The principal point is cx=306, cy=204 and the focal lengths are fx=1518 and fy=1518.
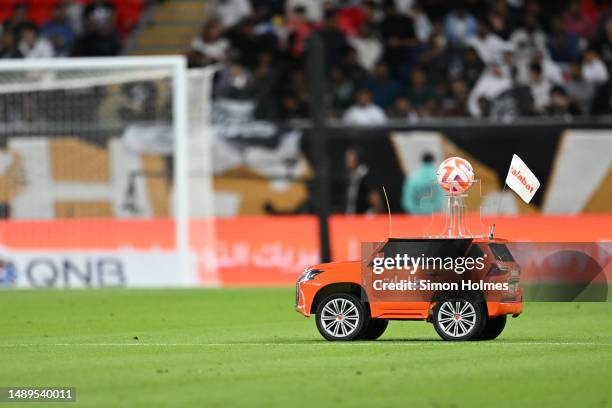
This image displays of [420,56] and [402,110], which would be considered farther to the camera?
[420,56]


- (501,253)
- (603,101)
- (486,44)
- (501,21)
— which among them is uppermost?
(501,21)

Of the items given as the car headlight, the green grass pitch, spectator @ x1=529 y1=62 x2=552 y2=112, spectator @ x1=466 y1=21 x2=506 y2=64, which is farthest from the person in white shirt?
the car headlight

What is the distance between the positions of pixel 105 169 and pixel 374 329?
44.3 ft

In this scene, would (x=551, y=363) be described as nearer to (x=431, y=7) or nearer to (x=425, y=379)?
(x=425, y=379)

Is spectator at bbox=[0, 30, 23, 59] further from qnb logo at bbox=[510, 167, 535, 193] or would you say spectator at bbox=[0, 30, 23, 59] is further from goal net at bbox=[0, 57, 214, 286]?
qnb logo at bbox=[510, 167, 535, 193]

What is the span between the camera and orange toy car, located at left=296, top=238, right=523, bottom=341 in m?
14.2

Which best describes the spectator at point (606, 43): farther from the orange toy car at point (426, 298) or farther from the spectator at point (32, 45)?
the orange toy car at point (426, 298)

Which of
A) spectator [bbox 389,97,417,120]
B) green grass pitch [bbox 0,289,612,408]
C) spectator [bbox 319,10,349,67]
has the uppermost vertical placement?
spectator [bbox 319,10,349,67]

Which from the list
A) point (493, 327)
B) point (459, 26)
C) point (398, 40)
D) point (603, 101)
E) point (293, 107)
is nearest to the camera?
point (493, 327)

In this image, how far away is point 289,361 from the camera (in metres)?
13.0

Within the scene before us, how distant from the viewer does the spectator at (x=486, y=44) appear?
100ft

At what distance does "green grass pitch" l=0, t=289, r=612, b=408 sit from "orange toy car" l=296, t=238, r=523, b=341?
237 mm

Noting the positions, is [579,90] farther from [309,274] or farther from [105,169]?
[309,274]

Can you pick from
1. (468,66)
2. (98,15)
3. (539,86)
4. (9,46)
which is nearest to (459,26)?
(468,66)
